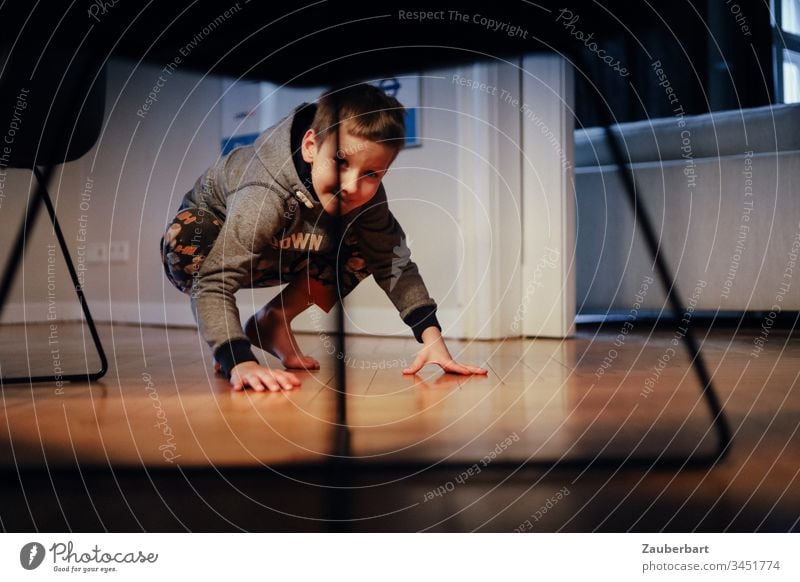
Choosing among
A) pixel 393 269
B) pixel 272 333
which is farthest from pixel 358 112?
pixel 272 333

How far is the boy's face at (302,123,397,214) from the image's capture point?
701 millimetres

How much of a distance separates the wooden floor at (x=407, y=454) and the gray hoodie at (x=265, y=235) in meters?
0.07

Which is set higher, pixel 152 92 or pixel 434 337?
pixel 152 92

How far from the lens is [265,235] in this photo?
74 cm

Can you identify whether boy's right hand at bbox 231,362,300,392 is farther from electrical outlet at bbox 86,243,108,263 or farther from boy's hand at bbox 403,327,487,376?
electrical outlet at bbox 86,243,108,263

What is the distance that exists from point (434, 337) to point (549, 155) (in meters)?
0.47

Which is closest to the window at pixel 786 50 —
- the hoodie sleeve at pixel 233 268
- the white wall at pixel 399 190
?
the white wall at pixel 399 190

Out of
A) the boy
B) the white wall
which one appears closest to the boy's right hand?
the boy

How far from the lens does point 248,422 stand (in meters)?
0.54

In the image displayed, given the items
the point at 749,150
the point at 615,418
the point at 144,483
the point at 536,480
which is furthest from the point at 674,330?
the point at 144,483

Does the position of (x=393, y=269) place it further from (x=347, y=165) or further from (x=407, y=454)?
(x=407, y=454)

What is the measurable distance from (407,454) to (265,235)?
0.34m

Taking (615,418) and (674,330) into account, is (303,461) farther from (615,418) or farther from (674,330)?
(674,330)
